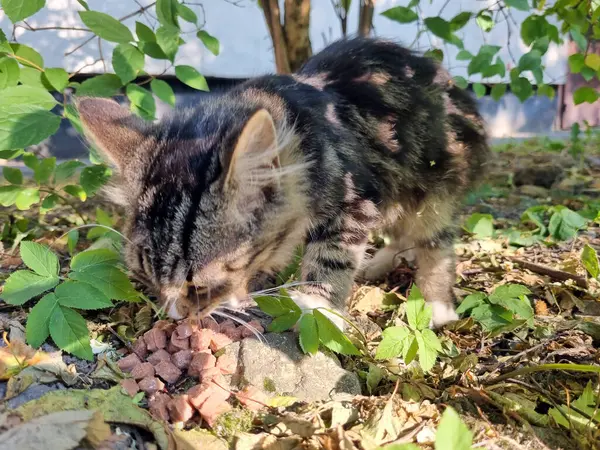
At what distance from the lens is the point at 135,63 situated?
240 centimetres

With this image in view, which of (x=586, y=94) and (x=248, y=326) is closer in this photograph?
(x=248, y=326)

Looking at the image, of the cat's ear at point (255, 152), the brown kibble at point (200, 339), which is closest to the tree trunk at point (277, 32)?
the cat's ear at point (255, 152)

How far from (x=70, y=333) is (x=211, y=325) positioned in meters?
0.57

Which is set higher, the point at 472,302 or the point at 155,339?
the point at 155,339

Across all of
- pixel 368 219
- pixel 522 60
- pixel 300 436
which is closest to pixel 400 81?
pixel 368 219

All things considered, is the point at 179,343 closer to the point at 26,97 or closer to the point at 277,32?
the point at 26,97

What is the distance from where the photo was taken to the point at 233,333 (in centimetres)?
213

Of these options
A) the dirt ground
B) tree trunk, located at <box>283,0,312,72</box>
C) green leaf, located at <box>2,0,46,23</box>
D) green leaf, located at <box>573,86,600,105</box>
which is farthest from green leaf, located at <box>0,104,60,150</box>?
green leaf, located at <box>573,86,600,105</box>

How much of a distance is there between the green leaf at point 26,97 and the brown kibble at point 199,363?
4.08 ft

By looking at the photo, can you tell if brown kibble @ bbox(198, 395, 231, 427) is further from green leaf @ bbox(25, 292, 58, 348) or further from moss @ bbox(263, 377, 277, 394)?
green leaf @ bbox(25, 292, 58, 348)

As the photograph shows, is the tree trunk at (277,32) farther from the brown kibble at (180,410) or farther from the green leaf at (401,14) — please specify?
the brown kibble at (180,410)

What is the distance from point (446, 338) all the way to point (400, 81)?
1263 mm

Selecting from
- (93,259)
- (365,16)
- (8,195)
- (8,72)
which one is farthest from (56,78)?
(365,16)

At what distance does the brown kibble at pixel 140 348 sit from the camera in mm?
1992
